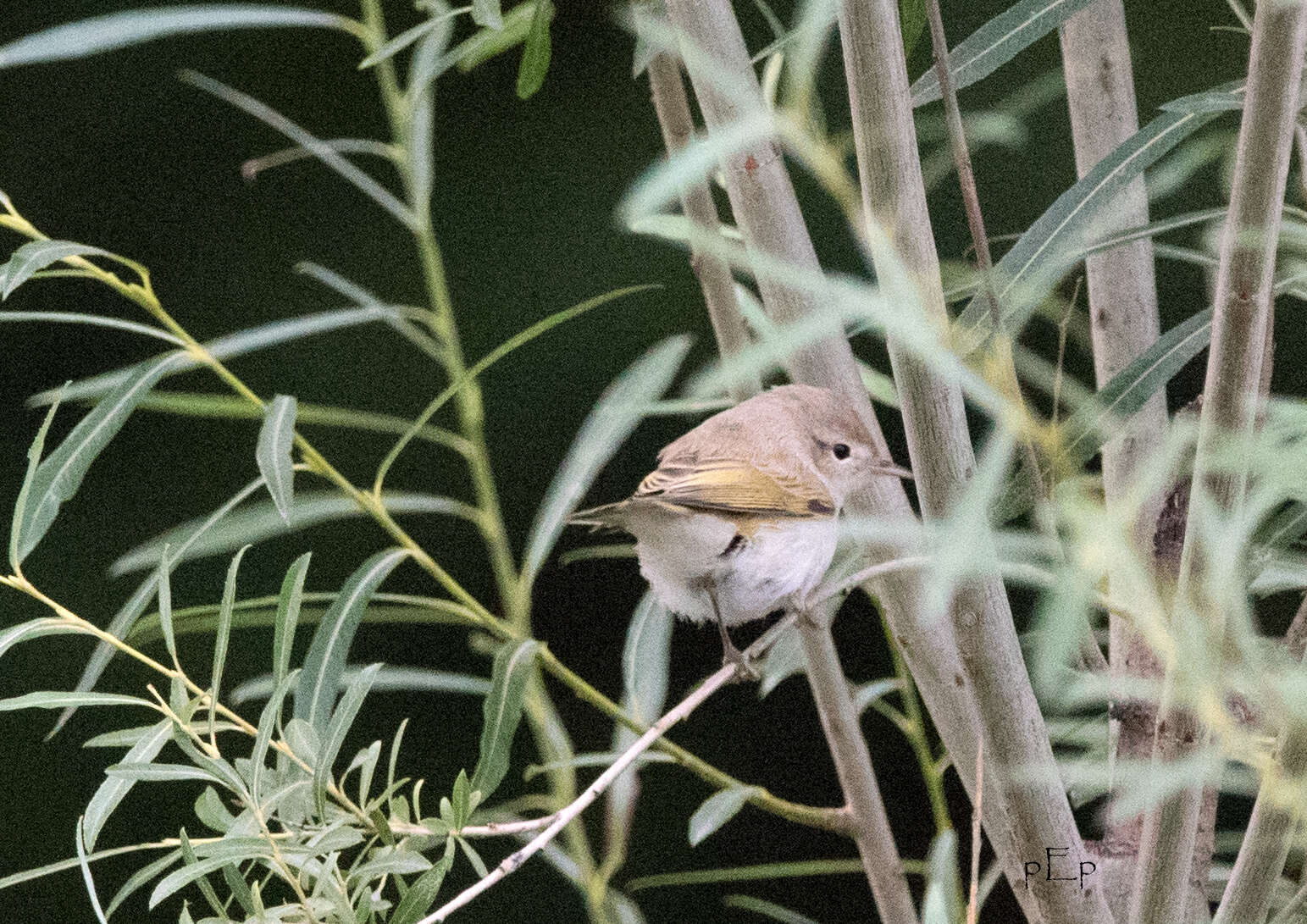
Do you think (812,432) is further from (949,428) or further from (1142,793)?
(1142,793)

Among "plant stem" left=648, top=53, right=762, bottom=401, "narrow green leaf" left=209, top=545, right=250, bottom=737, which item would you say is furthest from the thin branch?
"plant stem" left=648, top=53, right=762, bottom=401

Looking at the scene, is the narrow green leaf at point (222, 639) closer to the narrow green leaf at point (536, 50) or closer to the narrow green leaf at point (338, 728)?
the narrow green leaf at point (338, 728)

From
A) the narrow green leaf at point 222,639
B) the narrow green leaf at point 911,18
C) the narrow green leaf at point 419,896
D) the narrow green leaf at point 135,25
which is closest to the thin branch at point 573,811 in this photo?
the narrow green leaf at point 419,896

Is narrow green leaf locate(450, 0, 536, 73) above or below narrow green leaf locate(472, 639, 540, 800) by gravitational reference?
above

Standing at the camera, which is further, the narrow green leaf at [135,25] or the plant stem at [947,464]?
the narrow green leaf at [135,25]

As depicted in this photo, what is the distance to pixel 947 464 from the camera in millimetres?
513

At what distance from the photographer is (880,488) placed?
73 centimetres

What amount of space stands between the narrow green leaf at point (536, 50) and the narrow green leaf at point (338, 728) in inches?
14.4

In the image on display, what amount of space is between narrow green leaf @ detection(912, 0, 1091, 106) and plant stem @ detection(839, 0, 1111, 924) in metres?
0.12

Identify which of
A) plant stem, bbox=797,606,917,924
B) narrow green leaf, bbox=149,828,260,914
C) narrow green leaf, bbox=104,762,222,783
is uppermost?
narrow green leaf, bbox=104,762,222,783

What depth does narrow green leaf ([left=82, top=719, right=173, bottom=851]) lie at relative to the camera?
50 centimetres

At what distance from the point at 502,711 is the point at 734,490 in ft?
1.37

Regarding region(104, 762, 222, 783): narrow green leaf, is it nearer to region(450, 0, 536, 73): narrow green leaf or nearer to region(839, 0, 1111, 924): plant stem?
region(839, 0, 1111, 924): plant stem

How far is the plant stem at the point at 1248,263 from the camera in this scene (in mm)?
371
